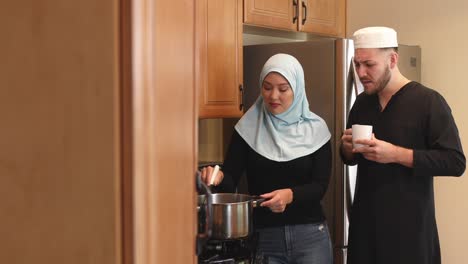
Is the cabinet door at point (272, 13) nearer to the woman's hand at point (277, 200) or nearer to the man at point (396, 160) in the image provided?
the man at point (396, 160)

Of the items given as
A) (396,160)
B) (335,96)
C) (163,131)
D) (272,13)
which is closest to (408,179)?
(396,160)

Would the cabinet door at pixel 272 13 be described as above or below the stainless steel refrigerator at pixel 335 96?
above

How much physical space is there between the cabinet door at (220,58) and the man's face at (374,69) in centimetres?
59

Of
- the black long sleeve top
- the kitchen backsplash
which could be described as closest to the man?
the black long sleeve top

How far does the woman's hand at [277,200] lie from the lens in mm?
1914

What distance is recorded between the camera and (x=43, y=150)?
0.88 metres

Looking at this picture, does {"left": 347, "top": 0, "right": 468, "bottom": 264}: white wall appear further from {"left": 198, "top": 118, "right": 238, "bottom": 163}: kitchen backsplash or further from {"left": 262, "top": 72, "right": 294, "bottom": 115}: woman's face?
{"left": 262, "top": 72, "right": 294, "bottom": 115}: woman's face

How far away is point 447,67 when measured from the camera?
2.94m

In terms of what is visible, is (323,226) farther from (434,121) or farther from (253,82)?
(253,82)

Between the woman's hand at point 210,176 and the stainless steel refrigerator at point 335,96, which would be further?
the stainless steel refrigerator at point 335,96

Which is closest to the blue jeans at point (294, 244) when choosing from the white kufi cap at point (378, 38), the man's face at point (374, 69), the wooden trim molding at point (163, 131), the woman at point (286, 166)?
the woman at point (286, 166)

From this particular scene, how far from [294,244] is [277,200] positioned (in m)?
0.23

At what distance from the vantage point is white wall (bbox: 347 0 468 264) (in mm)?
2887

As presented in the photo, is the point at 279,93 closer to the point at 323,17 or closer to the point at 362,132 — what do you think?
the point at 362,132
